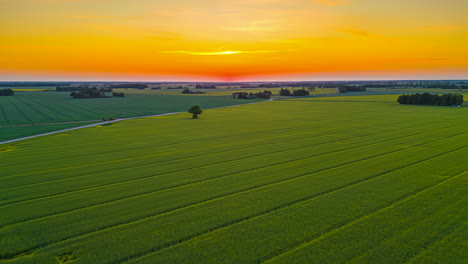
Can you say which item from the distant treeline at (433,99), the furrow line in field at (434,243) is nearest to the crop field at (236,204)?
the furrow line in field at (434,243)

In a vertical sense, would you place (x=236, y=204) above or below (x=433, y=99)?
below

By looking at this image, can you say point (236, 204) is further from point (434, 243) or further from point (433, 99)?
point (433, 99)

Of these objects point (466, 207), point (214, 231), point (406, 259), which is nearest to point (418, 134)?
point (466, 207)

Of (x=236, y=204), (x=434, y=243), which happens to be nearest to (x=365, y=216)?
(x=434, y=243)

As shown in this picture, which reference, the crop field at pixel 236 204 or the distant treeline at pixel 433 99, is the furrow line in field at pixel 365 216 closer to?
the crop field at pixel 236 204

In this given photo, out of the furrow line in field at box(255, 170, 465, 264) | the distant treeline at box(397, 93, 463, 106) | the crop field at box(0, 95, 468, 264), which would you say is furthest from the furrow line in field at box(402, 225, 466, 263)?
the distant treeline at box(397, 93, 463, 106)
